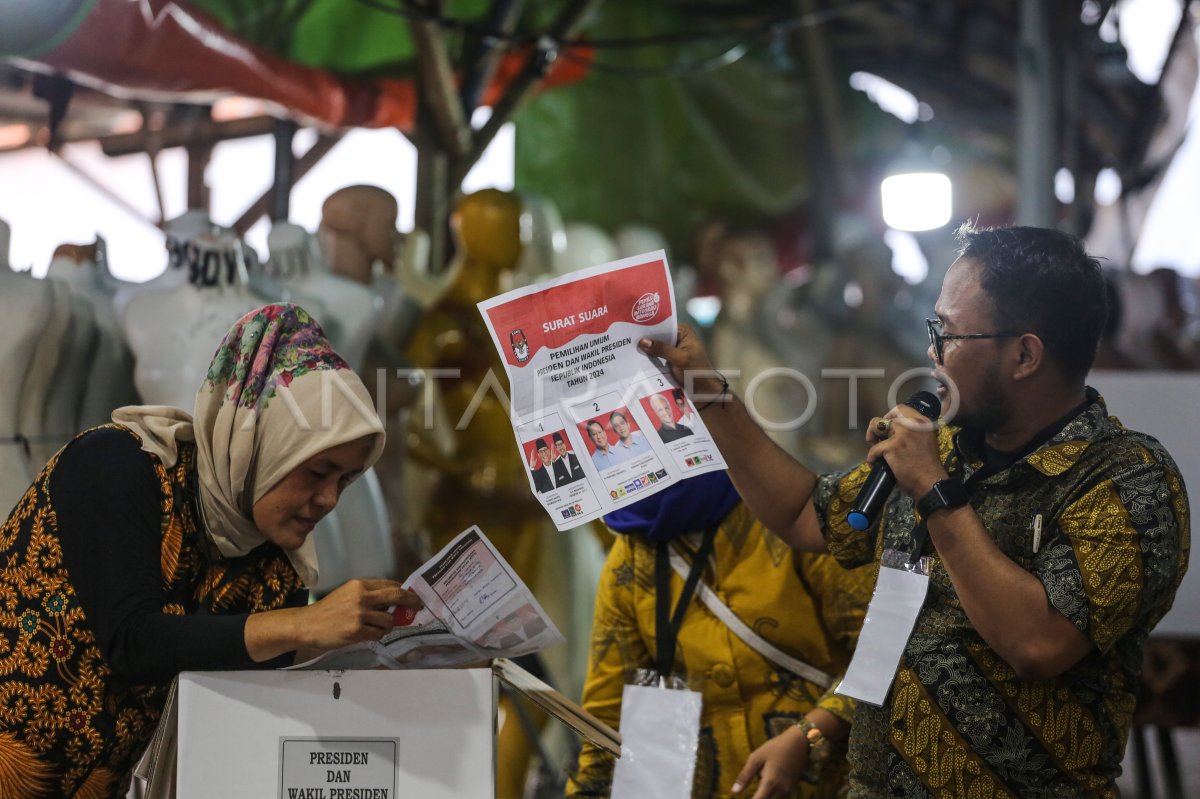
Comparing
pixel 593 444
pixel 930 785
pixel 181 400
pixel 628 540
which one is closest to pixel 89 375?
pixel 181 400

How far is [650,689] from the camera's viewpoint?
75.9 inches

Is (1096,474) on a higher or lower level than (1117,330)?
lower

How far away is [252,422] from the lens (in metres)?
1.63

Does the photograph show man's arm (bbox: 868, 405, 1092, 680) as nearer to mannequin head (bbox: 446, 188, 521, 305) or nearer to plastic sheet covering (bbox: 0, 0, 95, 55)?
plastic sheet covering (bbox: 0, 0, 95, 55)

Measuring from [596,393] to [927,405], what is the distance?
408 mm

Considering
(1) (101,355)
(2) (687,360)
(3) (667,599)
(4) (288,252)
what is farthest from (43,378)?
(2) (687,360)

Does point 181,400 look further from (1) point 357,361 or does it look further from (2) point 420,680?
(2) point 420,680

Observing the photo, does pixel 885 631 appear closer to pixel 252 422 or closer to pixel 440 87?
pixel 252 422

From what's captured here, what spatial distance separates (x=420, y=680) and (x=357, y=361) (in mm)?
1748

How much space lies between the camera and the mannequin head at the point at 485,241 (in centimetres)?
A: 406

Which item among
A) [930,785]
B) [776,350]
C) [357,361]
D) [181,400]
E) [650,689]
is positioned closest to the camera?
[930,785]

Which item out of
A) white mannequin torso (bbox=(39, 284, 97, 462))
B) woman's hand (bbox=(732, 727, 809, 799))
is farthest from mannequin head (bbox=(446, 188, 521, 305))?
woman's hand (bbox=(732, 727, 809, 799))

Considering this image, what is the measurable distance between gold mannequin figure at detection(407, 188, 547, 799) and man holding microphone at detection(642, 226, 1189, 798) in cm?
245

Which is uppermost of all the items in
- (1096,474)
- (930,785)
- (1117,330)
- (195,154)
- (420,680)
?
(195,154)
